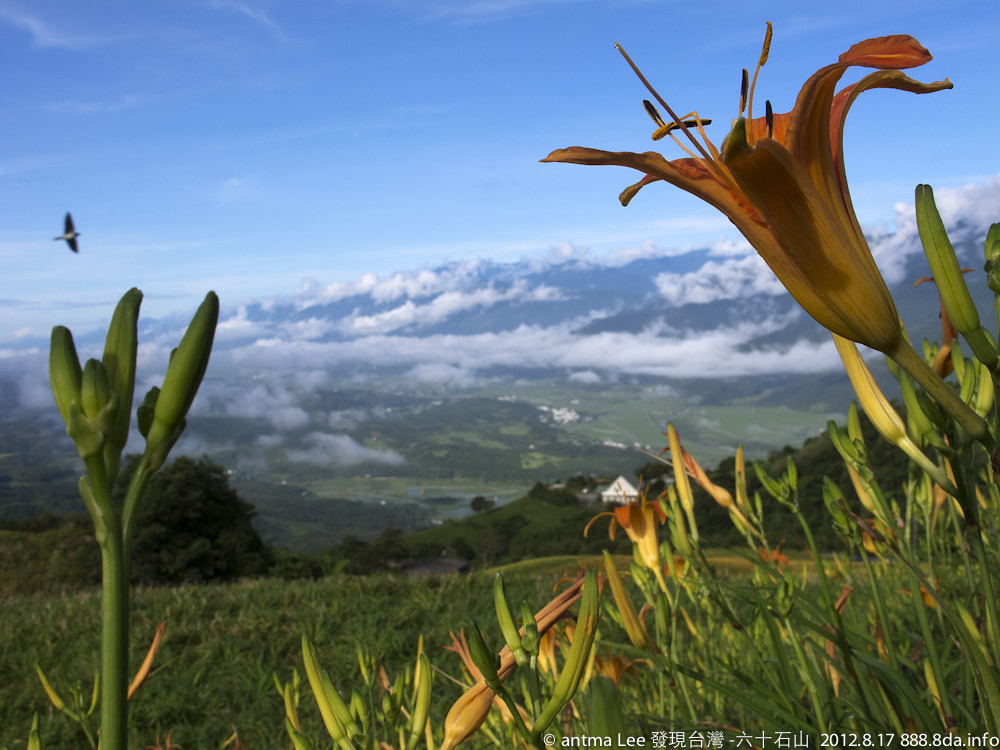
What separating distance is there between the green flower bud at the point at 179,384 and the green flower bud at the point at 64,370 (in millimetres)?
57

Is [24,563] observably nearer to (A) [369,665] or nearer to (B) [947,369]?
(A) [369,665]

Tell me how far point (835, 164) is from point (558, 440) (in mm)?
131237

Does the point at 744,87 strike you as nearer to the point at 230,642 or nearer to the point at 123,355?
the point at 123,355

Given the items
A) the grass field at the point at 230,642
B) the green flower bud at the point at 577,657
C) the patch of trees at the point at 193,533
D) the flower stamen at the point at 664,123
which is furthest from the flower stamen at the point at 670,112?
the patch of trees at the point at 193,533

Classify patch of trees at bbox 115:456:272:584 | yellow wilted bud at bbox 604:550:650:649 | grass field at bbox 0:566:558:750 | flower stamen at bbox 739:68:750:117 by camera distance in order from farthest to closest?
patch of trees at bbox 115:456:272:584, grass field at bbox 0:566:558:750, yellow wilted bud at bbox 604:550:650:649, flower stamen at bbox 739:68:750:117

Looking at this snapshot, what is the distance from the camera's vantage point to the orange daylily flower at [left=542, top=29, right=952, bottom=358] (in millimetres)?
581

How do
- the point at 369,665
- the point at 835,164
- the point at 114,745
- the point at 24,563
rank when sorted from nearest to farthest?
1. the point at 114,745
2. the point at 835,164
3. the point at 369,665
4. the point at 24,563

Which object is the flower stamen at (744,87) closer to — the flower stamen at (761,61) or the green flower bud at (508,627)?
the flower stamen at (761,61)

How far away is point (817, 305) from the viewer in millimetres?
605

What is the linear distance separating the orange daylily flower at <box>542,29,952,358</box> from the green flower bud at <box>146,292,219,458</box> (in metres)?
0.42

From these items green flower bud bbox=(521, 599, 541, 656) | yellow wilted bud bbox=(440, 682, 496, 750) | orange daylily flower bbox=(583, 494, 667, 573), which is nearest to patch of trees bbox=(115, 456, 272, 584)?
orange daylily flower bbox=(583, 494, 667, 573)

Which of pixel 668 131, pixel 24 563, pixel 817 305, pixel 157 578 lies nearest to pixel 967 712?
pixel 817 305

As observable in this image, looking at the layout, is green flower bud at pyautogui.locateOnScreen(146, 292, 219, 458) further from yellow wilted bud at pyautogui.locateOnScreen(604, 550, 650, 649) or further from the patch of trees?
the patch of trees

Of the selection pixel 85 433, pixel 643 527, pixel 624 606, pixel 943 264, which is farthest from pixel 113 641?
pixel 643 527
